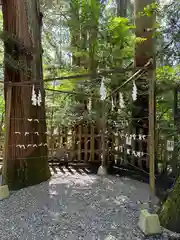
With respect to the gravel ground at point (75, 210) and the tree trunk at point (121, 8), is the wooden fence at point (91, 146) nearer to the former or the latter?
the gravel ground at point (75, 210)

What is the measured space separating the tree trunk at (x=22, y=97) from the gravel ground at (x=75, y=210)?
404 millimetres

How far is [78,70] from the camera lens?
6227mm

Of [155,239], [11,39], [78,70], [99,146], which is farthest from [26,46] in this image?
[155,239]

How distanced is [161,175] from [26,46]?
3698 mm

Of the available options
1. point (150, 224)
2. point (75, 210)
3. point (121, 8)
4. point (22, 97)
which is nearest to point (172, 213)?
point (150, 224)

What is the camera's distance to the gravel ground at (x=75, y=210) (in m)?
2.51

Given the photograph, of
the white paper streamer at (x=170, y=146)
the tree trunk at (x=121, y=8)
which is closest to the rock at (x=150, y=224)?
the white paper streamer at (x=170, y=146)

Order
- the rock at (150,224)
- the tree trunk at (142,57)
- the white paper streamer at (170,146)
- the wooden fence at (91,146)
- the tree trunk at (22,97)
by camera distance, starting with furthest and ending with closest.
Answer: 1. the wooden fence at (91,146)
2. the tree trunk at (142,57)
3. the tree trunk at (22,97)
4. the white paper streamer at (170,146)
5. the rock at (150,224)

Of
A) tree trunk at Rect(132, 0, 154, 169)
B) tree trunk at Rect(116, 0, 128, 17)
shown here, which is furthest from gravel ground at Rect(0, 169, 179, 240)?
tree trunk at Rect(116, 0, 128, 17)

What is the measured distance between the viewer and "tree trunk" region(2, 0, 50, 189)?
13.9 feet

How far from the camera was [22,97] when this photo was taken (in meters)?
4.33

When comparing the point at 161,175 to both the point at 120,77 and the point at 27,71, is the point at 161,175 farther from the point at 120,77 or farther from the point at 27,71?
the point at 27,71

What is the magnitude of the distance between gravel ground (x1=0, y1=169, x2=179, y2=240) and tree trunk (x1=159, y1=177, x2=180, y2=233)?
133 mm

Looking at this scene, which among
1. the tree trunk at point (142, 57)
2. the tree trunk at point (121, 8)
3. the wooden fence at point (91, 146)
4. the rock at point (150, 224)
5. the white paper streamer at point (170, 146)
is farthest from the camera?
the tree trunk at point (121, 8)
